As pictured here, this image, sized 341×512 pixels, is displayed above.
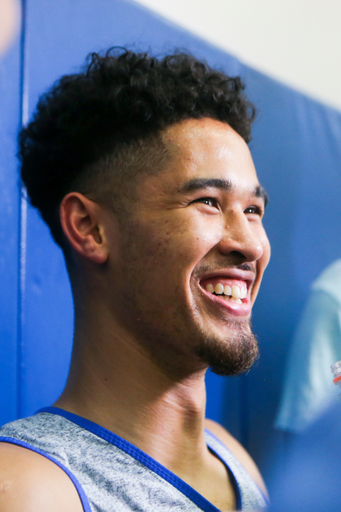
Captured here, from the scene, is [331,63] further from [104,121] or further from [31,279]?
[31,279]

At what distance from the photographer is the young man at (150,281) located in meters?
0.77

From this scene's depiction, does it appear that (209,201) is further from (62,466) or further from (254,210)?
(62,466)

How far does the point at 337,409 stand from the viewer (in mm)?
1031

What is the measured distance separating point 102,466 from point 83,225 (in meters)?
0.41

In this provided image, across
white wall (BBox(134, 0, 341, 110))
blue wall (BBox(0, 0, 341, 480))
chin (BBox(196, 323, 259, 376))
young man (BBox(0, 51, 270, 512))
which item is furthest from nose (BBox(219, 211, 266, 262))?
white wall (BBox(134, 0, 341, 110))

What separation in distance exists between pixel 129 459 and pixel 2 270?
0.60 m

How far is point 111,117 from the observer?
0.90 metres

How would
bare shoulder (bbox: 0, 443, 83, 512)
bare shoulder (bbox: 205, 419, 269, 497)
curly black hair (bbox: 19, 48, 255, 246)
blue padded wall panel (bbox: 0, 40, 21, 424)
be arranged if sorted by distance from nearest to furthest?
bare shoulder (bbox: 0, 443, 83, 512) < curly black hair (bbox: 19, 48, 255, 246) < bare shoulder (bbox: 205, 419, 269, 497) < blue padded wall panel (bbox: 0, 40, 21, 424)

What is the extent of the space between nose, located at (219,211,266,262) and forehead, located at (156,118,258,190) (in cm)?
6

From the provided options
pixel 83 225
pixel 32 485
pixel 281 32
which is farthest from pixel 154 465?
pixel 281 32

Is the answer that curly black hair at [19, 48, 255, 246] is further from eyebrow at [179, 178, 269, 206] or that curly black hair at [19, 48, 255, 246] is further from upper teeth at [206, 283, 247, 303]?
upper teeth at [206, 283, 247, 303]

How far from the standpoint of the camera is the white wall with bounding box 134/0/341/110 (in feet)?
4.81

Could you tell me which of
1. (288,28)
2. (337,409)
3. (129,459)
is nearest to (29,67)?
(288,28)

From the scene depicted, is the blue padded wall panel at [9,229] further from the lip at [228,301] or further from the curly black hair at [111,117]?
the lip at [228,301]
